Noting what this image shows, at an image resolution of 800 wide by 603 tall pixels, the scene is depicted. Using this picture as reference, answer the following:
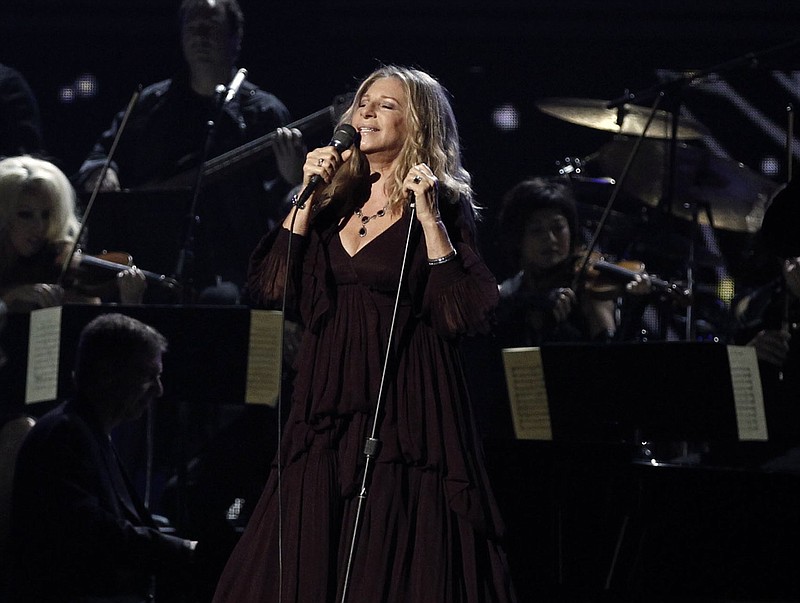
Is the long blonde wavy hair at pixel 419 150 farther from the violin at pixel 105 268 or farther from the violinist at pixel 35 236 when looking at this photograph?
the violinist at pixel 35 236

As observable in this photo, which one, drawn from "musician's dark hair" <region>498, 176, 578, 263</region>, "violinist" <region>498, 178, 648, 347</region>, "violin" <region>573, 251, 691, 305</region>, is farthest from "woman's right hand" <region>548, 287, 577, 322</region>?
"musician's dark hair" <region>498, 176, 578, 263</region>

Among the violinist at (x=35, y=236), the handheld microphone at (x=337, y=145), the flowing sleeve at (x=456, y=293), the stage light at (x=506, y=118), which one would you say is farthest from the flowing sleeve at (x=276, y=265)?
the stage light at (x=506, y=118)

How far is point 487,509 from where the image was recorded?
122 inches

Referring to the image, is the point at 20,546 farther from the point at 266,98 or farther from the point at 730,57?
the point at 730,57

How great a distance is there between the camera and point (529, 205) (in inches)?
251

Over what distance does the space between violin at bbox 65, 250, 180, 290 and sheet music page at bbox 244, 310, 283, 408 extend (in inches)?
39.0

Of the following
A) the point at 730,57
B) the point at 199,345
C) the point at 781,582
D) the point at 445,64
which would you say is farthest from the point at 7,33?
the point at 781,582

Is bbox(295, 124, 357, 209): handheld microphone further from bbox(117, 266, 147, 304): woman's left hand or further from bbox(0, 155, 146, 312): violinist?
bbox(0, 155, 146, 312): violinist

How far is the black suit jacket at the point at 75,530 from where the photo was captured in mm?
4305

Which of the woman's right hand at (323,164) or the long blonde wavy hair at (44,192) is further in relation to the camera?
the long blonde wavy hair at (44,192)

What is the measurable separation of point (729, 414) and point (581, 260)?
2022mm

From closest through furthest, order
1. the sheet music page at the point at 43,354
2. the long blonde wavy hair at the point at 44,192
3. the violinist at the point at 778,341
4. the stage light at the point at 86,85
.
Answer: the violinist at the point at 778,341
the sheet music page at the point at 43,354
the long blonde wavy hair at the point at 44,192
the stage light at the point at 86,85

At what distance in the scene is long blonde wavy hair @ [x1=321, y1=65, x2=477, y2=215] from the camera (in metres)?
3.31

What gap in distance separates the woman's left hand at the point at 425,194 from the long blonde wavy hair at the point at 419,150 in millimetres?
119
